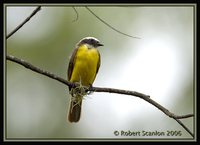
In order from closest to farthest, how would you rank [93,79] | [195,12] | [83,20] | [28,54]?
1. [195,12]
2. [93,79]
3. [83,20]
4. [28,54]

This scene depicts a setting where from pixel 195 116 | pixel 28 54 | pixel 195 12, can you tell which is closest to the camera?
pixel 195 116

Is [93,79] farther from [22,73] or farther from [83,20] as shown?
[22,73]

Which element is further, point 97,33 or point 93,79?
point 97,33

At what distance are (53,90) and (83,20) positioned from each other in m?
1.93

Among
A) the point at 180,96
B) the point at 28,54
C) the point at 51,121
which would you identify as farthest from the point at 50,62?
the point at 180,96

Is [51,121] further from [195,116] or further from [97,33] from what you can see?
[195,116]

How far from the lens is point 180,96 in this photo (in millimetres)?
11383

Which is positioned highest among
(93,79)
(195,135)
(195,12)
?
(195,12)

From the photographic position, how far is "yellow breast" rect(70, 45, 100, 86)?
7254mm

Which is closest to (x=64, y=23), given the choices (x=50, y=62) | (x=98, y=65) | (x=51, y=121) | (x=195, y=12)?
(x=50, y=62)

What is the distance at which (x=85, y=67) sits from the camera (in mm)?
7301

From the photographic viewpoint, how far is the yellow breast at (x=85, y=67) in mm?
7254

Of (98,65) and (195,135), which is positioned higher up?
(98,65)

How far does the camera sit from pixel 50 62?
1112 cm
